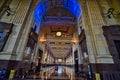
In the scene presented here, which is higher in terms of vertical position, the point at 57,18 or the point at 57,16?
the point at 57,16

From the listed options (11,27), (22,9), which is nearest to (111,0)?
(22,9)

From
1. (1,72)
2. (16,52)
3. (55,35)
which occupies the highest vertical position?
(55,35)

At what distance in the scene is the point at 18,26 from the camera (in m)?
5.66

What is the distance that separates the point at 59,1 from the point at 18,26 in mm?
5275

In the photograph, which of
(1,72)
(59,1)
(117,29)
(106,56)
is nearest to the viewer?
(1,72)

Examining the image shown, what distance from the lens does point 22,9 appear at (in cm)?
639

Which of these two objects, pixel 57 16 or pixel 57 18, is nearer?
pixel 57 16

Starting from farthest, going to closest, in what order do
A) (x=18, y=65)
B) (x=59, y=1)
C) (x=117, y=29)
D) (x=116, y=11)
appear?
(x=59, y=1) → (x=116, y=11) → (x=117, y=29) → (x=18, y=65)

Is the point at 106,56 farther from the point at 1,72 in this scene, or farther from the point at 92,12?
the point at 1,72

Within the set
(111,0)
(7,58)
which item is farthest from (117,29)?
(7,58)

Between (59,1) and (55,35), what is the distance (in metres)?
7.02

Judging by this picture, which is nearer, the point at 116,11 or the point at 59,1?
the point at 116,11

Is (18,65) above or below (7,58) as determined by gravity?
below

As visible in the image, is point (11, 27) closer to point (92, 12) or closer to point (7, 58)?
point (7, 58)
